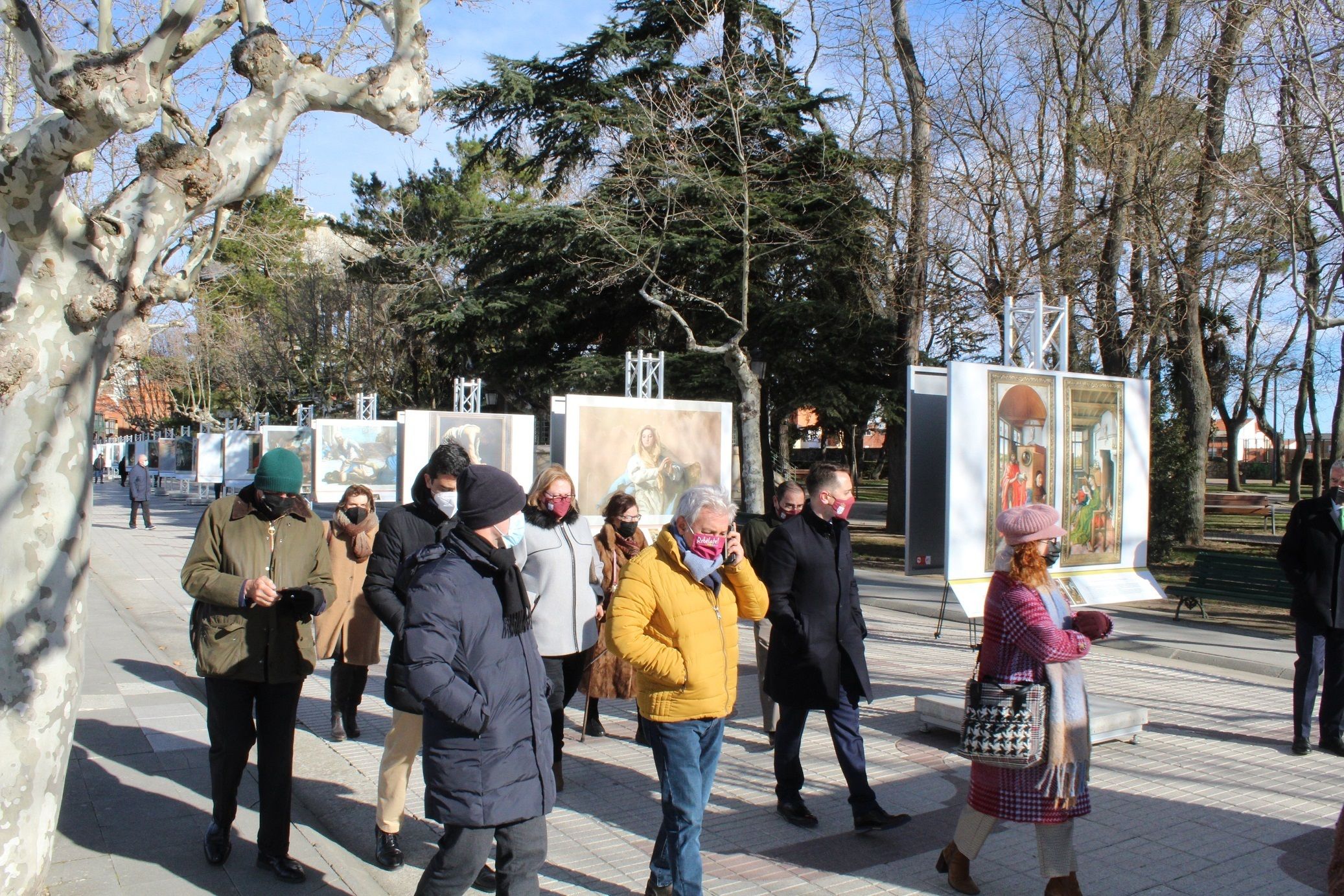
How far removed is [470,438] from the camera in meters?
16.9

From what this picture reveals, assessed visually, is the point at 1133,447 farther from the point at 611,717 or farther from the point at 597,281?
the point at 597,281

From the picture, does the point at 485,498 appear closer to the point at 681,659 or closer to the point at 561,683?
the point at 681,659

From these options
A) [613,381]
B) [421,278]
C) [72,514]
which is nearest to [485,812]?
[72,514]

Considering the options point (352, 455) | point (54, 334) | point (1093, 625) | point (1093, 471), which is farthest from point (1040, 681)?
point (352, 455)

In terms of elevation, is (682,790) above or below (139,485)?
below

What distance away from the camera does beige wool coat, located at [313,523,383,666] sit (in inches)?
241

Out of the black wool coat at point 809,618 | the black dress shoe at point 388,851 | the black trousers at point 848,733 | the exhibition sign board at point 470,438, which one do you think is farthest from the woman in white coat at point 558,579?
the exhibition sign board at point 470,438

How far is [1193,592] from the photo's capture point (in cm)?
1166

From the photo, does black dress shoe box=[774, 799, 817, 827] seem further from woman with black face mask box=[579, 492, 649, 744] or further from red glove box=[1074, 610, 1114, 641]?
red glove box=[1074, 610, 1114, 641]

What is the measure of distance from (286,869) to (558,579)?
1.77m

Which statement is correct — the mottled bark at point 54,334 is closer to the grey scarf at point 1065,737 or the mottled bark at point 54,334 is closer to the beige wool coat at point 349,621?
the beige wool coat at point 349,621

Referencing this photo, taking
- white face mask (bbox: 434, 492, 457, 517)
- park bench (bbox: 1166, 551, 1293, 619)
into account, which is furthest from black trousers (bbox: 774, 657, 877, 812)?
park bench (bbox: 1166, 551, 1293, 619)

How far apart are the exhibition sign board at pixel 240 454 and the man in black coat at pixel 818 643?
103 feet

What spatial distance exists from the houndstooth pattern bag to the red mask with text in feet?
3.90
